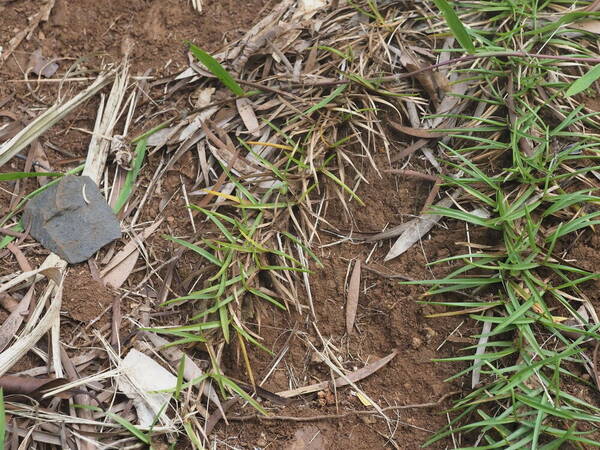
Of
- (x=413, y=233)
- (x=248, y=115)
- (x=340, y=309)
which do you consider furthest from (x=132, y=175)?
(x=413, y=233)

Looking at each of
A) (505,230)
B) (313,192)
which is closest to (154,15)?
(313,192)

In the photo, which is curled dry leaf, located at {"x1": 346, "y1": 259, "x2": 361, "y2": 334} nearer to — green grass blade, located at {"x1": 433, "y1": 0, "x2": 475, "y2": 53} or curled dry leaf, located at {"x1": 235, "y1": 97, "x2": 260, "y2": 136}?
curled dry leaf, located at {"x1": 235, "y1": 97, "x2": 260, "y2": 136}

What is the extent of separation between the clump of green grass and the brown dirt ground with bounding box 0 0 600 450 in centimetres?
9

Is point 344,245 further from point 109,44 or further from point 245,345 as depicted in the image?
point 109,44

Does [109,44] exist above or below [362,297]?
above

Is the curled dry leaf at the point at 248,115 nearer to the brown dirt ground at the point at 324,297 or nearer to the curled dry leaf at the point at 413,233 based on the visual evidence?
the brown dirt ground at the point at 324,297

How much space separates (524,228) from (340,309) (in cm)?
67

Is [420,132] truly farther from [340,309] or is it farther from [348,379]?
[348,379]

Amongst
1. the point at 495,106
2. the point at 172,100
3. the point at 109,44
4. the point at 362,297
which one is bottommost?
the point at 362,297

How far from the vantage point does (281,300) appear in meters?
2.15

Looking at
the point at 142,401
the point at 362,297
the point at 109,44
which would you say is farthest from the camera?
the point at 109,44

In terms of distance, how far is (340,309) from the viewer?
213 cm

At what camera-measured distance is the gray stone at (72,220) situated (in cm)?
223

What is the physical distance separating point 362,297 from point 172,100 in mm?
1089
